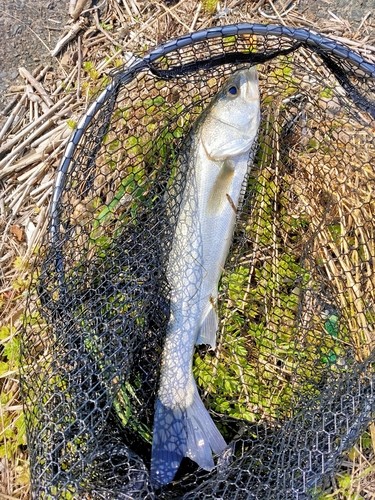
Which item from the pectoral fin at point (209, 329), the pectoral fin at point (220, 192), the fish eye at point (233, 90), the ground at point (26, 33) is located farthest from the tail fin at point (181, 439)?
the ground at point (26, 33)

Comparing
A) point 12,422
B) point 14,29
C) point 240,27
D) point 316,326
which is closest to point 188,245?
point 316,326

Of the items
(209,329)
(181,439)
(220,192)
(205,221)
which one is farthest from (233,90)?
(181,439)

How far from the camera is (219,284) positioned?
2809mm

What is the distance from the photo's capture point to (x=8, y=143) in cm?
325

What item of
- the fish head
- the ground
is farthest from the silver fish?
the ground

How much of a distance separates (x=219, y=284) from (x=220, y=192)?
0.54m

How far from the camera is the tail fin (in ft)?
7.68

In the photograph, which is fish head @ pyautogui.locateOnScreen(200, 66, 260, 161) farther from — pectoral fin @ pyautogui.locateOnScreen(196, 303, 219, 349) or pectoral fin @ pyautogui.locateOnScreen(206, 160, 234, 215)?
pectoral fin @ pyautogui.locateOnScreen(196, 303, 219, 349)

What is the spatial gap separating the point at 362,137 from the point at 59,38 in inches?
86.7

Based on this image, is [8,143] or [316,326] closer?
[316,326]

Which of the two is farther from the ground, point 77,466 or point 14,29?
point 14,29

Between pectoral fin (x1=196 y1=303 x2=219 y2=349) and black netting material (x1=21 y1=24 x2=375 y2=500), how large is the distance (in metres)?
0.05

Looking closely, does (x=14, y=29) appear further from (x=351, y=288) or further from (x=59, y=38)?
(x=351, y=288)

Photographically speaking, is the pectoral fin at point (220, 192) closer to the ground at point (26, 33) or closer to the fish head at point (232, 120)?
the fish head at point (232, 120)
